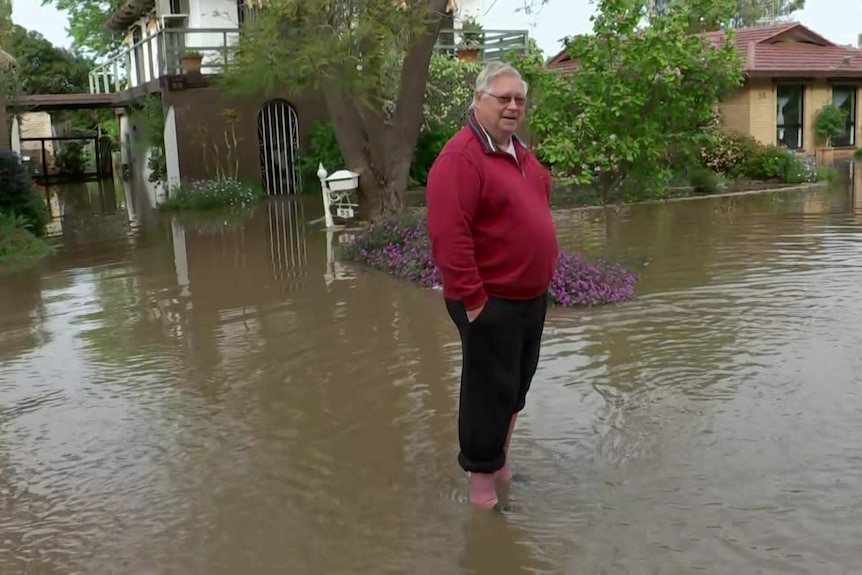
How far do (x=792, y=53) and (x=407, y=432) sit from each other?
→ 880 inches

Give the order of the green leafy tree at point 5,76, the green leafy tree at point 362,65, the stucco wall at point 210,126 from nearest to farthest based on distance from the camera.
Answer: the green leafy tree at point 362,65, the green leafy tree at point 5,76, the stucco wall at point 210,126

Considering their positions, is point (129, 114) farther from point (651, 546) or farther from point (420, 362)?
point (651, 546)

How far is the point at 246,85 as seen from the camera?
16094 millimetres

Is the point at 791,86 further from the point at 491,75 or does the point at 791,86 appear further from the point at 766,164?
the point at 491,75

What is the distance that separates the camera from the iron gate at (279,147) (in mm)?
21953

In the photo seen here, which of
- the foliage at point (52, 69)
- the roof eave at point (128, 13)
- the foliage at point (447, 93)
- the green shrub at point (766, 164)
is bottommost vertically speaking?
the green shrub at point (766, 164)

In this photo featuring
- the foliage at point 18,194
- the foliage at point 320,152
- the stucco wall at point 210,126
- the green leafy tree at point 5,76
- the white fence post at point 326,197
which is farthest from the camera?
the foliage at point 320,152

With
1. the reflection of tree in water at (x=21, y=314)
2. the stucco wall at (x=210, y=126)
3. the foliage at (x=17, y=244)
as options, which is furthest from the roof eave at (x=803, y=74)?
the reflection of tree in water at (x=21, y=314)

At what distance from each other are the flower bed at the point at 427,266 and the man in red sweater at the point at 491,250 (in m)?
4.09

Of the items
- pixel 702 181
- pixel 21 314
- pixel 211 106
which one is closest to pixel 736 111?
pixel 702 181

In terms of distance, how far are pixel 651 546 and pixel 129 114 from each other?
2627 centimetres

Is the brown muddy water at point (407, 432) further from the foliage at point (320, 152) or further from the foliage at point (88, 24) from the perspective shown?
the foliage at point (88, 24)

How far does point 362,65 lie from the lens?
13.5m

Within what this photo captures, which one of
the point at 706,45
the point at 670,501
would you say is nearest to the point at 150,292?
the point at 670,501
